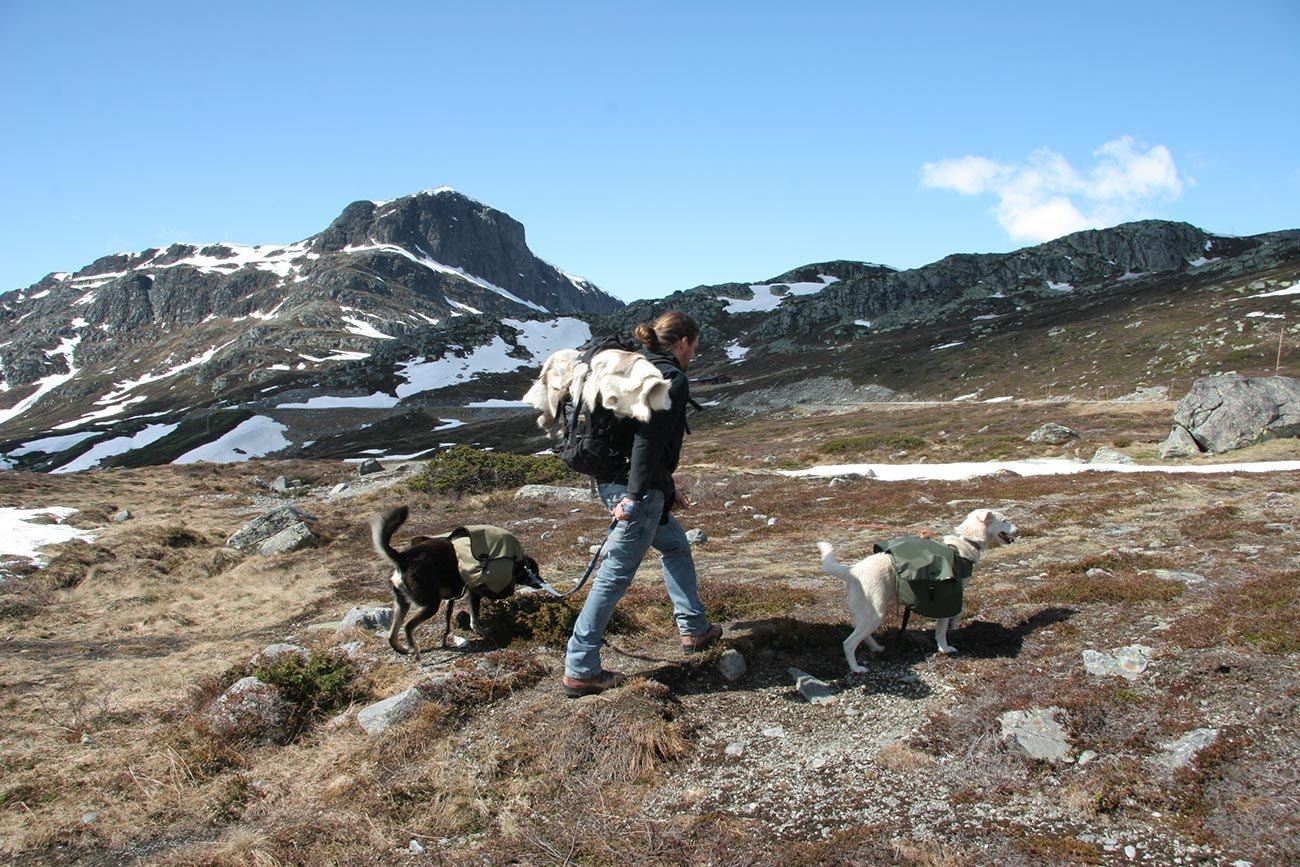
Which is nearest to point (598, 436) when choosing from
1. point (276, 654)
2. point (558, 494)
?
point (276, 654)

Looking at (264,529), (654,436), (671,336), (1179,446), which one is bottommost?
(1179,446)

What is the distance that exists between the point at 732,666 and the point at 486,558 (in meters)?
2.57

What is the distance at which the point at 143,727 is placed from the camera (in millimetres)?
5570

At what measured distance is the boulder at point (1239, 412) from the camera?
25062 millimetres

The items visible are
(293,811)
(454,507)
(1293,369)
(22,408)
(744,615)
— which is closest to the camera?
(293,811)

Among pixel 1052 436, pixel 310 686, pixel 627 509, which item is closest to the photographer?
pixel 627 509

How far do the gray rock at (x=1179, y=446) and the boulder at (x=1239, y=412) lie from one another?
7.2 inches

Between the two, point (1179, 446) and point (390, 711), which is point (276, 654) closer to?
point (390, 711)

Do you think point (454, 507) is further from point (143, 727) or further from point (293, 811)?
point (293, 811)

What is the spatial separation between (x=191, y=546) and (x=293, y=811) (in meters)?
16.4

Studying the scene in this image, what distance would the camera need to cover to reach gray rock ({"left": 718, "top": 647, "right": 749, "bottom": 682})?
6.00 meters

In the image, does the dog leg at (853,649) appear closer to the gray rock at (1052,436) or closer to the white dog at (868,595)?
the white dog at (868,595)

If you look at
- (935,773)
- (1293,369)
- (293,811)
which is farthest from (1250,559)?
(1293,369)

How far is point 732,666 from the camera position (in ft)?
19.8
